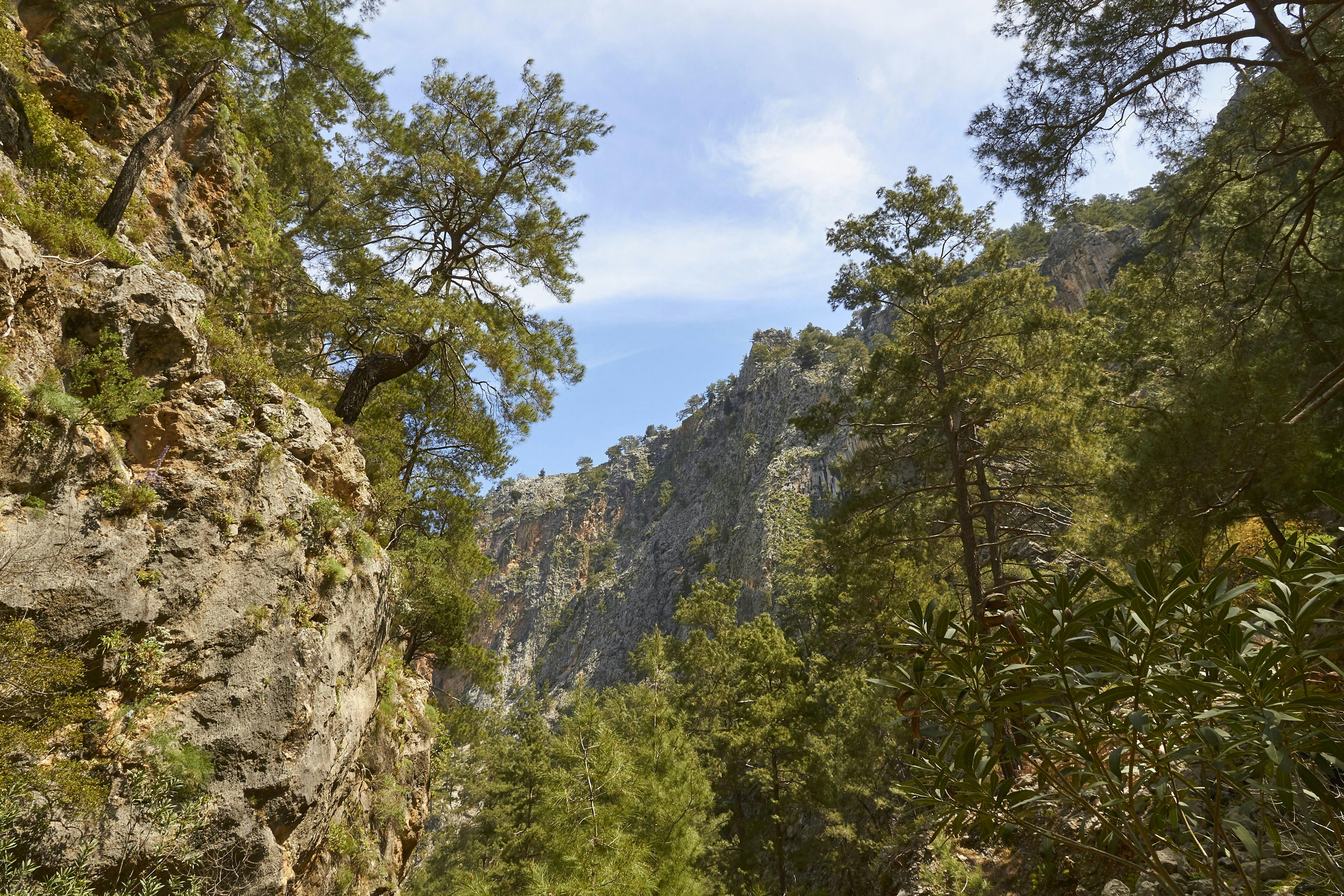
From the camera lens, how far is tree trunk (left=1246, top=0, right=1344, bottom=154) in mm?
4285

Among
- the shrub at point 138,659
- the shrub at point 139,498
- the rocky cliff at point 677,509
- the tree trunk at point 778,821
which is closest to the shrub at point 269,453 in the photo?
the shrub at point 139,498

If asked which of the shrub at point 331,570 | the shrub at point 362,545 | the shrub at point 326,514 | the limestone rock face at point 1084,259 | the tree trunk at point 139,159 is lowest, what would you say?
the shrub at point 331,570

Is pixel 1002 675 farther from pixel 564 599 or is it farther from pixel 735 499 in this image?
pixel 564 599

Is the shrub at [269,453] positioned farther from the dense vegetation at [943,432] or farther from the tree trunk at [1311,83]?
the tree trunk at [1311,83]

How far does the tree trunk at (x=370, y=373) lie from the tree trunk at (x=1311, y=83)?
8497mm

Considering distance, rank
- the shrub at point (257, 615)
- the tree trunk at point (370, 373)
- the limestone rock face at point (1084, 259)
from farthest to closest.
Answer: the limestone rock face at point (1084, 259), the tree trunk at point (370, 373), the shrub at point (257, 615)

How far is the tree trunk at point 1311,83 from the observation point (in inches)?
169

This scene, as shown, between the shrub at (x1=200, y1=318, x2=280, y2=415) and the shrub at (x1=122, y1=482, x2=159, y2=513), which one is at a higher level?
the shrub at (x1=200, y1=318, x2=280, y2=415)

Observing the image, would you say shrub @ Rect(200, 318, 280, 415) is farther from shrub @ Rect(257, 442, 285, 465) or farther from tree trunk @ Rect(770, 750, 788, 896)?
tree trunk @ Rect(770, 750, 788, 896)

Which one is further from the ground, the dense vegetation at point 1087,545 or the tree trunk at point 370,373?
the tree trunk at point 370,373

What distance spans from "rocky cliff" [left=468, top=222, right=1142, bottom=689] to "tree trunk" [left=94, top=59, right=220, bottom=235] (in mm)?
22549

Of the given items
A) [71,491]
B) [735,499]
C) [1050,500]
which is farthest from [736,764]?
[735,499]

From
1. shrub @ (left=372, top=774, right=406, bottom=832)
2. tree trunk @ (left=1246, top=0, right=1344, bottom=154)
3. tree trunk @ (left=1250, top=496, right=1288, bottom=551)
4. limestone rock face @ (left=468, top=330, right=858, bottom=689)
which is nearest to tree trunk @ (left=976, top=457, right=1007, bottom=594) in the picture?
tree trunk @ (left=1250, top=496, right=1288, bottom=551)

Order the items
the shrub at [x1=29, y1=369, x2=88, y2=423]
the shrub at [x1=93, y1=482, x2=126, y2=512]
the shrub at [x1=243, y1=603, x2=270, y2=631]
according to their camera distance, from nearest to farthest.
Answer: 1. the shrub at [x1=29, y1=369, x2=88, y2=423]
2. the shrub at [x1=93, y1=482, x2=126, y2=512]
3. the shrub at [x1=243, y1=603, x2=270, y2=631]
